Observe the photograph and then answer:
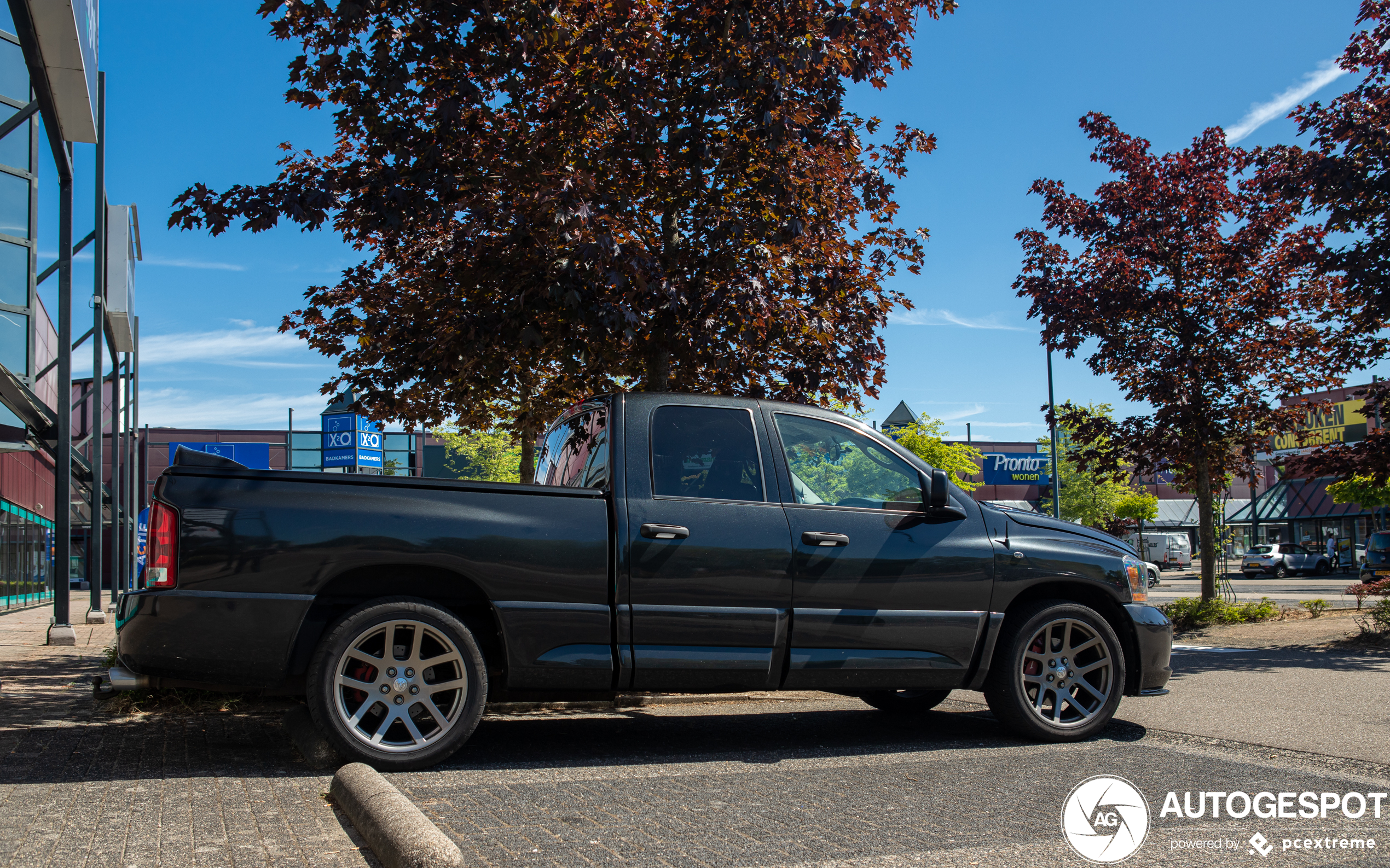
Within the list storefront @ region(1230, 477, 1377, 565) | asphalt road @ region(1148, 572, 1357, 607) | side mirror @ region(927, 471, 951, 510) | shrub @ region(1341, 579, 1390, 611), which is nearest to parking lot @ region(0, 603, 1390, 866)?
side mirror @ region(927, 471, 951, 510)

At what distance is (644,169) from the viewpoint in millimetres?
8625

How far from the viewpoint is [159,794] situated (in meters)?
4.50

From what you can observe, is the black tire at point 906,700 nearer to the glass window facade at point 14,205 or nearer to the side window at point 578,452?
the side window at point 578,452

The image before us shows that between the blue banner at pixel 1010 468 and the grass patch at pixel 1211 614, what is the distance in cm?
4625

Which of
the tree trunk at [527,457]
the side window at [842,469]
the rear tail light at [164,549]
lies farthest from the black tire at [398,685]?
the tree trunk at [527,457]

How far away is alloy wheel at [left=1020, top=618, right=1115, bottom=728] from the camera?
6.03 metres

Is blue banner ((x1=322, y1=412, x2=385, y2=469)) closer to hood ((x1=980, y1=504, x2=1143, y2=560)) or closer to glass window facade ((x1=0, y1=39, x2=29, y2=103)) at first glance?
glass window facade ((x1=0, y1=39, x2=29, y2=103))

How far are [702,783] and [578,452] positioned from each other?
2089mm

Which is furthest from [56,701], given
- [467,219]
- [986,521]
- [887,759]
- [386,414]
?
[986,521]

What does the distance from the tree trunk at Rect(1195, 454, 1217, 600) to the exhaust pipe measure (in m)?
12.4

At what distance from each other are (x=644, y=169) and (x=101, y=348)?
14571mm

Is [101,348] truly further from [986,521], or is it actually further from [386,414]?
[986,521]

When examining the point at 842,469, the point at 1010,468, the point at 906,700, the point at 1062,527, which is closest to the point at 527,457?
the point at 906,700

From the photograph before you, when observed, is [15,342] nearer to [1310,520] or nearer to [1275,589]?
[1275,589]
